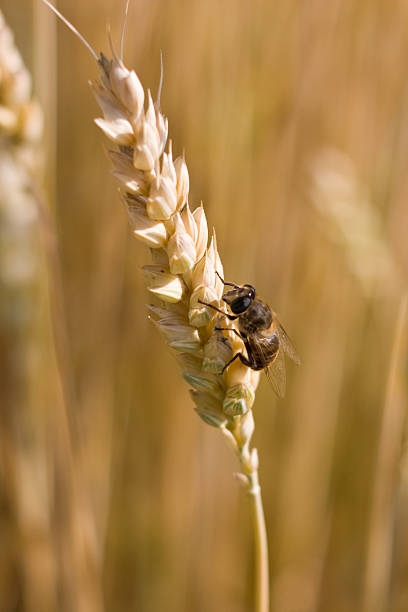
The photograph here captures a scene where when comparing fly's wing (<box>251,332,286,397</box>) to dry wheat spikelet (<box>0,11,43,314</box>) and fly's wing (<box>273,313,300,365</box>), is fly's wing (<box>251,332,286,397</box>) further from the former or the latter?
dry wheat spikelet (<box>0,11,43,314</box>)

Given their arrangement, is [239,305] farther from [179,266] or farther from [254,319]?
[179,266]

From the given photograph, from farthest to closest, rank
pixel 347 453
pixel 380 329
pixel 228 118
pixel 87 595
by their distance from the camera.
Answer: pixel 347 453
pixel 380 329
pixel 228 118
pixel 87 595

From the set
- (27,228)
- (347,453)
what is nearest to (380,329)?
(347,453)

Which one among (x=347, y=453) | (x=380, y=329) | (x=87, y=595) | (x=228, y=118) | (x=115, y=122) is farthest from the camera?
(x=347, y=453)

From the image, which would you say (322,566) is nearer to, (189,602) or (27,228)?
(189,602)

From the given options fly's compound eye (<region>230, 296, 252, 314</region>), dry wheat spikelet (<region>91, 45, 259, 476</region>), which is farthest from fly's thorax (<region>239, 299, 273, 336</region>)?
dry wheat spikelet (<region>91, 45, 259, 476</region>)

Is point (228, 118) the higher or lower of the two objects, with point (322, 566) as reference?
higher

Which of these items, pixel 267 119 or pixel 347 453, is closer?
pixel 267 119
